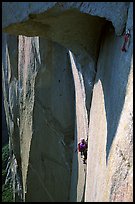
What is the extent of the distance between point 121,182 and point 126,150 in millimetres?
94

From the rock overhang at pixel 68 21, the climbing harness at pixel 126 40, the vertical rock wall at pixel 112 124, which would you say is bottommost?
the vertical rock wall at pixel 112 124

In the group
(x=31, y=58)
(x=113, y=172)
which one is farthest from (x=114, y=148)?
(x=31, y=58)

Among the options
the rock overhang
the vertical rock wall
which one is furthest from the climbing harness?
the rock overhang

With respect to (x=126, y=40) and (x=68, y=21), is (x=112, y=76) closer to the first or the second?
(x=126, y=40)

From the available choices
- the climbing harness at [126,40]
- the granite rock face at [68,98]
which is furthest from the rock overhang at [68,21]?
the climbing harness at [126,40]

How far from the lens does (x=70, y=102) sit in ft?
11.1

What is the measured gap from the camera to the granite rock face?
1.58 metres

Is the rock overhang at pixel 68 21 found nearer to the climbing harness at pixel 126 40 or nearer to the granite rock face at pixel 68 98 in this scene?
the granite rock face at pixel 68 98

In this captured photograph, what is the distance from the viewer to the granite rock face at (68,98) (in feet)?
5.18

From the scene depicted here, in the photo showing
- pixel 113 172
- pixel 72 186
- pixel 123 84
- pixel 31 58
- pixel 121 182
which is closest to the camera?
pixel 121 182

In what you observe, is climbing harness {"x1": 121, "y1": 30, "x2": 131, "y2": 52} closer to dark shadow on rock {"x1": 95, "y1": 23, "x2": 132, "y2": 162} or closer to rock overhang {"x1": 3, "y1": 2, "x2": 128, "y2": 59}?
dark shadow on rock {"x1": 95, "y1": 23, "x2": 132, "y2": 162}

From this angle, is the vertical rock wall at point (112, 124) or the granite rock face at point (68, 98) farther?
the granite rock face at point (68, 98)

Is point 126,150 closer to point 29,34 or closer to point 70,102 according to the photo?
point 29,34

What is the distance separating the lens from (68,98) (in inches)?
133
